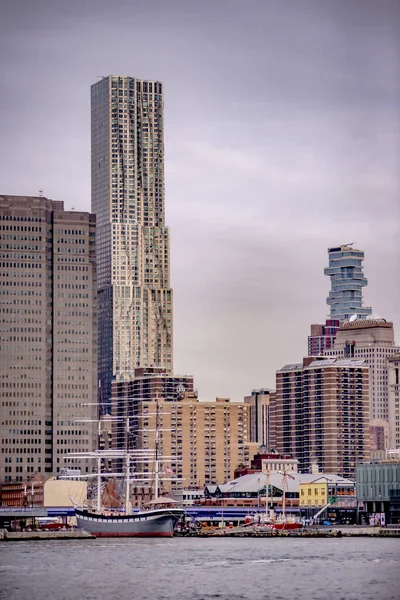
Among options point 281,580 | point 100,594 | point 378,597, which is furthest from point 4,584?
point 378,597

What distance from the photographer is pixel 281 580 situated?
15575 cm

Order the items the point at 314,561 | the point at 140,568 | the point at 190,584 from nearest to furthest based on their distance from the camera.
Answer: the point at 190,584, the point at 140,568, the point at 314,561

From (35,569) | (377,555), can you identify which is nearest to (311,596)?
(35,569)

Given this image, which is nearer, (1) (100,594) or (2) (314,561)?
(1) (100,594)

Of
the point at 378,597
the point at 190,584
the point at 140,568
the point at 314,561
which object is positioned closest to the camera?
the point at 378,597

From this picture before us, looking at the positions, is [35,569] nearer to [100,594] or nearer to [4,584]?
[4,584]

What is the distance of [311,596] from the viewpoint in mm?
137250

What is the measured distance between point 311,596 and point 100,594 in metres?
16.9

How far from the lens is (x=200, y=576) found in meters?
160

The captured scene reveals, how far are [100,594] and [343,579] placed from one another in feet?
82.6

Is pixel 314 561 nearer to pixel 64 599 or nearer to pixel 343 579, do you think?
pixel 343 579

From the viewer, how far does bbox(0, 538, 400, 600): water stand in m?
140

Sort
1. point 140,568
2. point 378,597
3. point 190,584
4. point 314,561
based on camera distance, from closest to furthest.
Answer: point 378,597, point 190,584, point 140,568, point 314,561

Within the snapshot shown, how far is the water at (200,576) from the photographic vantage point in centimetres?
14012
